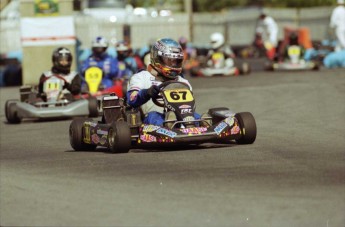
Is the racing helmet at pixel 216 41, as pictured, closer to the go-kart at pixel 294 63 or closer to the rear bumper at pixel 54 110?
the go-kart at pixel 294 63

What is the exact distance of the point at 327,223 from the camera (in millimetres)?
6508

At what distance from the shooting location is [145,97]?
10.5m

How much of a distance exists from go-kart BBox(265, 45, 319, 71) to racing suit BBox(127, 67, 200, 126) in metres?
14.3

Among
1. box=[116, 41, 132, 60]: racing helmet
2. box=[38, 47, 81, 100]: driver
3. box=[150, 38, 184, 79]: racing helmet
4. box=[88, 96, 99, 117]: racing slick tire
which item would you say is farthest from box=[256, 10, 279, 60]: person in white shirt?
box=[150, 38, 184, 79]: racing helmet

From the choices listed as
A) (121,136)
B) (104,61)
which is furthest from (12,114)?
(121,136)

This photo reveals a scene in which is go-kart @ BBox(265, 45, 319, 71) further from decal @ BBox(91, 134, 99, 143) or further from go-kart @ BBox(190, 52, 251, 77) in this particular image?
decal @ BBox(91, 134, 99, 143)

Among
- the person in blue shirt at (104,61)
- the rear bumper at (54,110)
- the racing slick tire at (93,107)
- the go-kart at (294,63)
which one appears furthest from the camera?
the go-kart at (294,63)

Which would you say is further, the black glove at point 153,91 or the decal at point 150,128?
the black glove at point 153,91

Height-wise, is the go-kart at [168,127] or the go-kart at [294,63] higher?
the go-kart at [168,127]

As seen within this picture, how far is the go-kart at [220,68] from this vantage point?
2478cm

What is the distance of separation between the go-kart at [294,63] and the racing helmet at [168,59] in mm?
14375

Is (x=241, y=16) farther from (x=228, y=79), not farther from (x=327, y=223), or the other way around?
(x=327, y=223)

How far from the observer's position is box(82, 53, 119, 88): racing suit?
18.7 metres

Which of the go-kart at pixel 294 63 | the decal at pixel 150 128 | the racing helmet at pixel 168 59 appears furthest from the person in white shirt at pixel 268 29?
the decal at pixel 150 128
